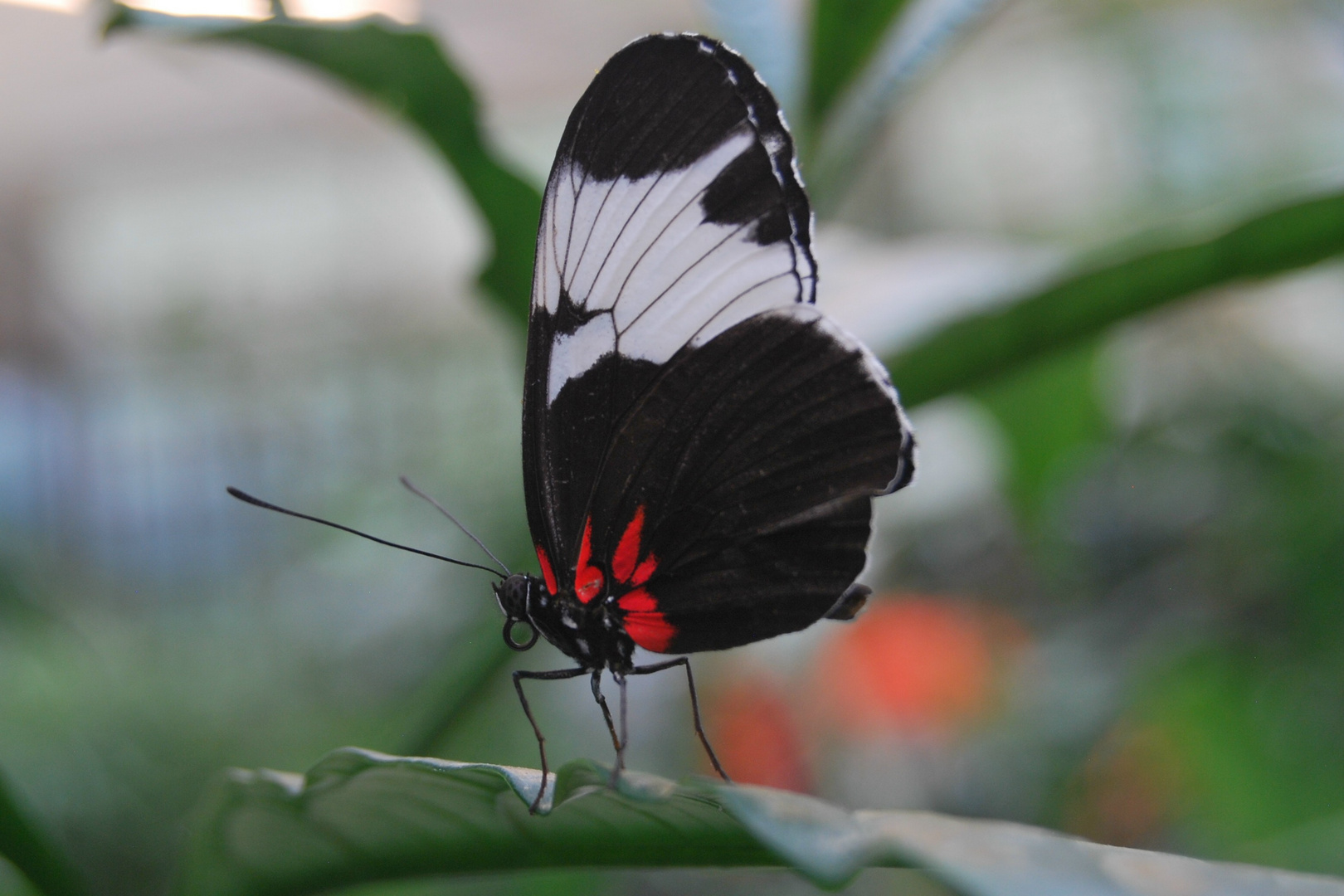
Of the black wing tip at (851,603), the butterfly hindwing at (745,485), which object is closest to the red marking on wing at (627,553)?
the butterfly hindwing at (745,485)

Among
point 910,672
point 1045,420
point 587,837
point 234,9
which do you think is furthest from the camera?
point 910,672

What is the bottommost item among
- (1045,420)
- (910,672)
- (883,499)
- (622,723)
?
(910,672)

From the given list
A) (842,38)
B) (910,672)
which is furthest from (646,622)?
(910,672)

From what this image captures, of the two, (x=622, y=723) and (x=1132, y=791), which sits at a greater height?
(x=622, y=723)

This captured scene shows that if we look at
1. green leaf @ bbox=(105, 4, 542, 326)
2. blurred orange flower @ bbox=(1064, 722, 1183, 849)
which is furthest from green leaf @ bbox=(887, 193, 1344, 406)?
blurred orange flower @ bbox=(1064, 722, 1183, 849)

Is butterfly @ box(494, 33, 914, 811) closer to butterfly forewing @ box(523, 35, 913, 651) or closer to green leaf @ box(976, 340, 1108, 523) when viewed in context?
butterfly forewing @ box(523, 35, 913, 651)

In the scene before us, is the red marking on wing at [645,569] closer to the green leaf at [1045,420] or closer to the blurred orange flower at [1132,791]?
the green leaf at [1045,420]

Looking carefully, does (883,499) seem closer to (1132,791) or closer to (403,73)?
(1132,791)

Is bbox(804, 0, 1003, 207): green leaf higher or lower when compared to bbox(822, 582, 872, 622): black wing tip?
higher
